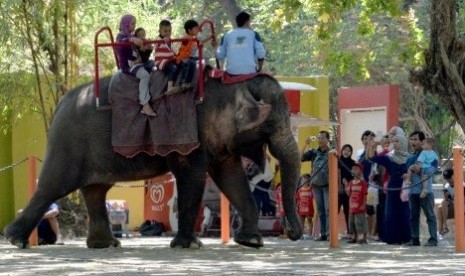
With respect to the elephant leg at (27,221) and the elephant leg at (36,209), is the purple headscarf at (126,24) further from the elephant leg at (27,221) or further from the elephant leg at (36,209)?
the elephant leg at (27,221)

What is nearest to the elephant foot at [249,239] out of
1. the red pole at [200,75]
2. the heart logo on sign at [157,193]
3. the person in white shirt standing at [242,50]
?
the red pole at [200,75]

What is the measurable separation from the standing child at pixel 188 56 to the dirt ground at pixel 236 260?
2.18 m

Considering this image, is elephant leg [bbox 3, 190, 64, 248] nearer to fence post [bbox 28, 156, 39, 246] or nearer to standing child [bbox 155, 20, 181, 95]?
fence post [bbox 28, 156, 39, 246]

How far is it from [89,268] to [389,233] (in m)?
7.29

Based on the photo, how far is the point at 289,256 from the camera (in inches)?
689

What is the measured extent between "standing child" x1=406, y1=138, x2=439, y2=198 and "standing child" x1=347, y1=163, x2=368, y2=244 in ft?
3.54

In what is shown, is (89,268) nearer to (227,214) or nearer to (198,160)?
(198,160)

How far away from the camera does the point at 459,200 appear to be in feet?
60.4

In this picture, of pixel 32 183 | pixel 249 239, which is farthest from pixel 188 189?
pixel 32 183

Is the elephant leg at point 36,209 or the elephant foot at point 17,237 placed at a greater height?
the elephant leg at point 36,209

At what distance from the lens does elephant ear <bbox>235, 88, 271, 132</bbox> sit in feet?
62.3

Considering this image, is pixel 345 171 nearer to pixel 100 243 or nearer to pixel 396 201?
pixel 396 201

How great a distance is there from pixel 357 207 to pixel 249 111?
3.25 m

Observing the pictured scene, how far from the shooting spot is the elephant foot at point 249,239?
1966cm
